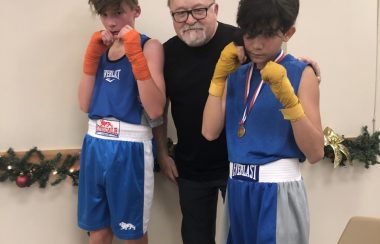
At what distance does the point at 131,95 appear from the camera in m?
1.60

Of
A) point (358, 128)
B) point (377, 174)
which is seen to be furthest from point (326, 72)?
point (377, 174)

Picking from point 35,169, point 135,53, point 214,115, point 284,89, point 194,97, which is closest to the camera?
point 284,89

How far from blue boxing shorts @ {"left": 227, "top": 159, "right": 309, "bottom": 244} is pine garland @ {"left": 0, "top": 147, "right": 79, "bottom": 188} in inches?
33.7

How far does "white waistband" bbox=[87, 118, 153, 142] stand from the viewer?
161 centimetres

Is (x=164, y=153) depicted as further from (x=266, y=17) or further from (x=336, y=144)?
(x=336, y=144)

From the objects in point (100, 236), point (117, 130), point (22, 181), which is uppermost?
point (117, 130)

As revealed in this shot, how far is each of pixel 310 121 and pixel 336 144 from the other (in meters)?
1.15

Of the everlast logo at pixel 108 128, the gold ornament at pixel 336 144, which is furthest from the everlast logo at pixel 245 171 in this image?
the gold ornament at pixel 336 144

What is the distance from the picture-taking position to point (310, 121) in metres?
1.22

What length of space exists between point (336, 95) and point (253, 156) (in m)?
1.23

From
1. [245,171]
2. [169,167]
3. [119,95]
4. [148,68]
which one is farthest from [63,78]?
[245,171]

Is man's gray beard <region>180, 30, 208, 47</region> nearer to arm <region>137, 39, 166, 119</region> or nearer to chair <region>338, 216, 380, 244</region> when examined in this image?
arm <region>137, 39, 166, 119</region>

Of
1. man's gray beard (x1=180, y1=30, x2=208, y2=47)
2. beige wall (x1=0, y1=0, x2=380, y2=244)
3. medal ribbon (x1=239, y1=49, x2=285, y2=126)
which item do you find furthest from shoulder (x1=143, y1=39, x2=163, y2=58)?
medal ribbon (x1=239, y1=49, x2=285, y2=126)

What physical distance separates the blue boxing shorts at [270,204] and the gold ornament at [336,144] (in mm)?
1015
